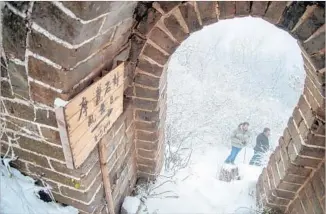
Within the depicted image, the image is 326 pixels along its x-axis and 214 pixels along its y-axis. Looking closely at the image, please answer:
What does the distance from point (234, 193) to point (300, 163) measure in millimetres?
1052

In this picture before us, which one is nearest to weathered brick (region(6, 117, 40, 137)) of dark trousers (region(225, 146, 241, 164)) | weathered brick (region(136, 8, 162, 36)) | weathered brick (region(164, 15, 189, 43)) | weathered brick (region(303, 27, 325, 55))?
weathered brick (region(136, 8, 162, 36))

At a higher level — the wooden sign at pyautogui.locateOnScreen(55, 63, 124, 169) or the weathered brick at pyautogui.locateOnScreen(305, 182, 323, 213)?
the wooden sign at pyautogui.locateOnScreen(55, 63, 124, 169)

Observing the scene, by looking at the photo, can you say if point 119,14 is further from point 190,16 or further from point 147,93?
point 147,93

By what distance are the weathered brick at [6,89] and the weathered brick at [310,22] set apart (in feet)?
5.11

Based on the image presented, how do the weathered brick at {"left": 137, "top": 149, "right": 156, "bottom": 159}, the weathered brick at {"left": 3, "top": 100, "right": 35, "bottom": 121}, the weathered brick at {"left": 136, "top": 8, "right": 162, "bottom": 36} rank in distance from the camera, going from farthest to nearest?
the weathered brick at {"left": 137, "top": 149, "right": 156, "bottom": 159}, the weathered brick at {"left": 136, "top": 8, "right": 162, "bottom": 36}, the weathered brick at {"left": 3, "top": 100, "right": 35, "bottom": 121}

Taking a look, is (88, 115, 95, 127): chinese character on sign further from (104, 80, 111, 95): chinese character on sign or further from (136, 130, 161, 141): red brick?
(136, 130, 161, 141): red brick

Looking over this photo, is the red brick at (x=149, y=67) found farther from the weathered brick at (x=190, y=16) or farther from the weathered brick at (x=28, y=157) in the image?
the weathered brick at (x=28, y=157)

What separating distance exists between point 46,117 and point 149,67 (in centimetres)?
82

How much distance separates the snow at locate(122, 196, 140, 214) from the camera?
241 centimetres

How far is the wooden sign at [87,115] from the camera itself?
132 cm

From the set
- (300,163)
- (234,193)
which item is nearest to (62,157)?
(300,163)

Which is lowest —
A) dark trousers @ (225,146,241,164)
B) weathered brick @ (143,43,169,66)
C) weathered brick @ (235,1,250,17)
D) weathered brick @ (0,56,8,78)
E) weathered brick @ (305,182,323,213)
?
dark trousers @ (225,146,241,164)

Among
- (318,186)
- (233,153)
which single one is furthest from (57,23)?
(233,153)

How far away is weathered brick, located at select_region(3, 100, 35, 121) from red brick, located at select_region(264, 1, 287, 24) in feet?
4.57
